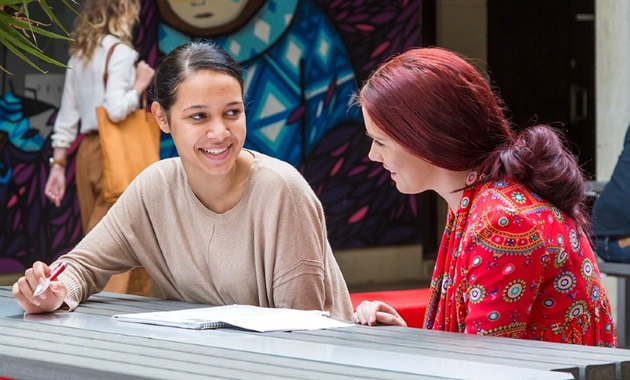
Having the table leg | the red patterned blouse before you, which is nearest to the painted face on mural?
the table leg

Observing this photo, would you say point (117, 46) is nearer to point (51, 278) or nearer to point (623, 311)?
point (623, 311)

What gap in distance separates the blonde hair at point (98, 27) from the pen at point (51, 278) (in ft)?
13.3

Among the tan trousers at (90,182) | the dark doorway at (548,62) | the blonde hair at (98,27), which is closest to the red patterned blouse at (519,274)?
the tan trousers at (90,182)

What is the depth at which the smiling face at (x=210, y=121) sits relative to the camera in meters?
3.69

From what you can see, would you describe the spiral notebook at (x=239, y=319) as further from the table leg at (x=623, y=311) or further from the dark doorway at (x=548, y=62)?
the dark doorway at (x=548, y=62)

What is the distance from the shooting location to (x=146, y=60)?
815 centimetres

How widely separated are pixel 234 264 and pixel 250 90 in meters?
5.32

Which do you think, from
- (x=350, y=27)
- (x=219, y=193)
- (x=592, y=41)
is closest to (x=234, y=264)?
(x=219, y=193)

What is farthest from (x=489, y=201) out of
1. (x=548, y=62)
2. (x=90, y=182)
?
(x=548, y=62)

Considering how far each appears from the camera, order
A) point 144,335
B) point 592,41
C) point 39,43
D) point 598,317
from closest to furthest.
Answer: point 144,335
point 598,317
point 39,43
point 592,41

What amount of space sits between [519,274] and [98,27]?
5196 millimetres

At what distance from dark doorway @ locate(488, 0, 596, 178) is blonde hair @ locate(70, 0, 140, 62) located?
4.65m

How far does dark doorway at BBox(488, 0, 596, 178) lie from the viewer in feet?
38.0

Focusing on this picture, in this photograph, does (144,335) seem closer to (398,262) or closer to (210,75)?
(210,75)
